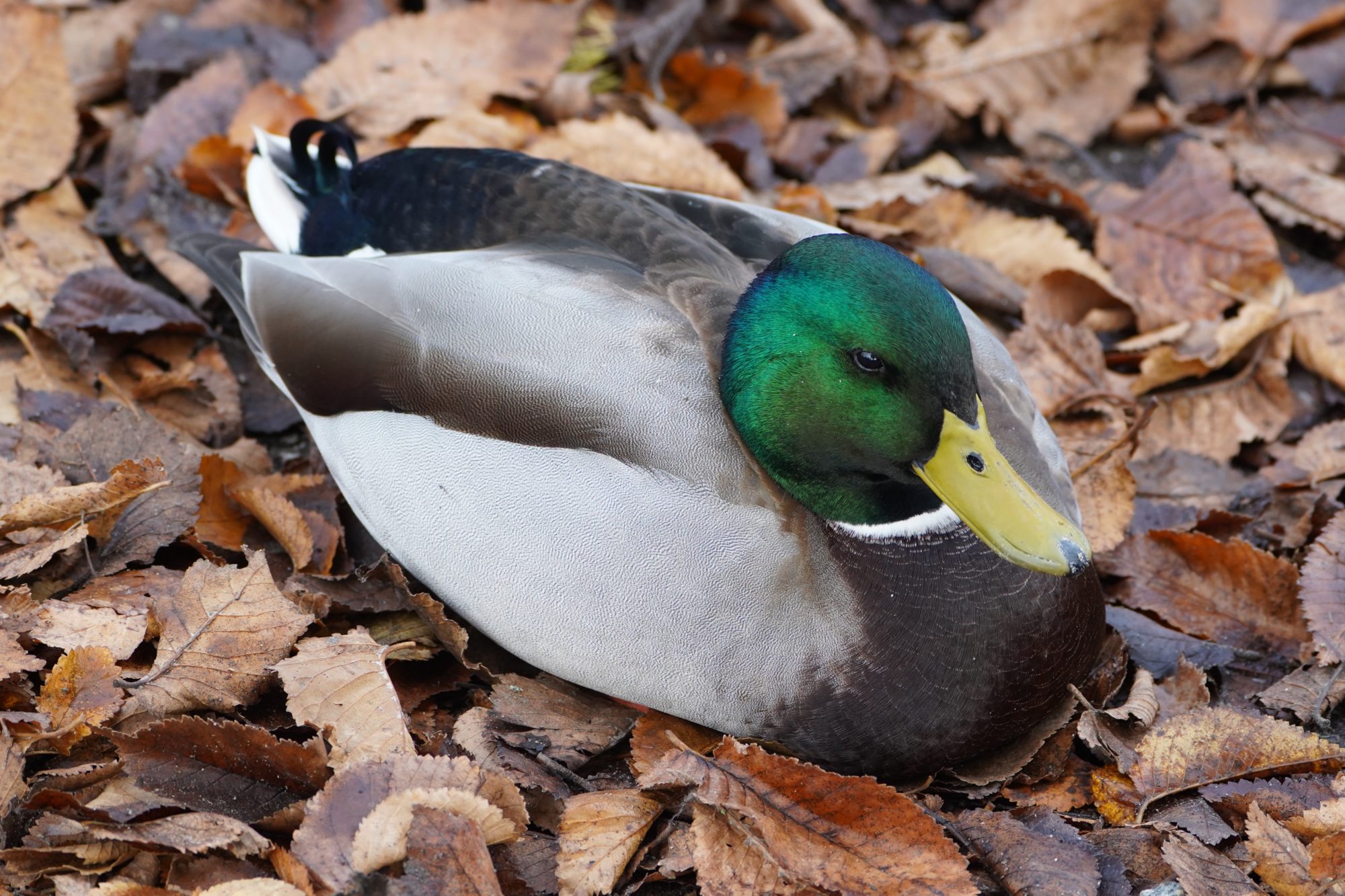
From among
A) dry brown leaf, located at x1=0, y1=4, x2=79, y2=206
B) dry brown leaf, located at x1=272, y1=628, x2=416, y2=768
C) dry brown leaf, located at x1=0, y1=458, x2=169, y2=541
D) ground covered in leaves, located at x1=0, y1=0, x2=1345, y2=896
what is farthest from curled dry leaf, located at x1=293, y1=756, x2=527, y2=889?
dry brown leaf, located at x1=0, y1=4, x2=79, y2=206

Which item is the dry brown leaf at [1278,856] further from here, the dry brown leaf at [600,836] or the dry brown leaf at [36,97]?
the dry brown leaf at [36,97]

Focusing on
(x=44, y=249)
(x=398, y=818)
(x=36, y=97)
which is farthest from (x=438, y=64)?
(x=398, y=818)

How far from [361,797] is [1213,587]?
6.74ft

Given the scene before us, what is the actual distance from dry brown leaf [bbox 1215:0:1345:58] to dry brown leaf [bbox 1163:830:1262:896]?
11.7ft

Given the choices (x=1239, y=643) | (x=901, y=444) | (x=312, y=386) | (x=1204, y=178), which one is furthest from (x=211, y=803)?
(x=1204, y=178)

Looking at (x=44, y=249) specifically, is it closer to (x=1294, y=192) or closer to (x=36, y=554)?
(x=36, y=554)

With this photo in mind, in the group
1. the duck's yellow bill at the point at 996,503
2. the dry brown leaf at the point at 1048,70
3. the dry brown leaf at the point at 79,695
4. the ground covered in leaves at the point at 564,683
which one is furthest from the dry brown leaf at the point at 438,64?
the duck's yellow bill at the point at 996,503

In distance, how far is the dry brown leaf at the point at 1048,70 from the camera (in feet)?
16.8

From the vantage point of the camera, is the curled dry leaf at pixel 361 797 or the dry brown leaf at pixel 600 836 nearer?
the curled dry leaf at pixel 361 797

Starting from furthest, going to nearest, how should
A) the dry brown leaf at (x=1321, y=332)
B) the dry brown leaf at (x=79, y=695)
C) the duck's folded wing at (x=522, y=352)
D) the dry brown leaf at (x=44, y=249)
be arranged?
the dry brown leaf at (x=1321, y=332) < the dry brown leaf at (x=44, y=249) < the duck's folded wing at (x=522, y=352) < the dry brown leaf at (x=79, y=695)

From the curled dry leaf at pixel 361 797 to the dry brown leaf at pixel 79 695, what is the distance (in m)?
0.52

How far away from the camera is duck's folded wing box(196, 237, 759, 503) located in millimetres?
2869

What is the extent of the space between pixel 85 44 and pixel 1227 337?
12.3 ft

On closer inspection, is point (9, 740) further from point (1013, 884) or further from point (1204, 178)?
point (1204, 178)
